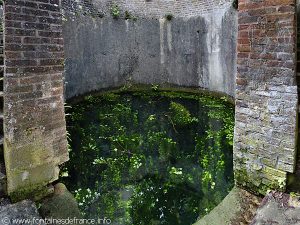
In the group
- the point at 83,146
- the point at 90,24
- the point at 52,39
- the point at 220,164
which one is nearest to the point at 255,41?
the point at 52,39

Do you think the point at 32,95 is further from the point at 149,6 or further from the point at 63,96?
the point at 149,6

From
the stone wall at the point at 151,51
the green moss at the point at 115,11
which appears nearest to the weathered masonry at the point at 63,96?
the stone wall at the point at 151,51

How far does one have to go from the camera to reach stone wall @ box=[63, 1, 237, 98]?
29.2 feet

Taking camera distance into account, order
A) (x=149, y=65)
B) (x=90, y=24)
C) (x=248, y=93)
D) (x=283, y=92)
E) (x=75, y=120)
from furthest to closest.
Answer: (x=149, y=65) → (x=90, y=24) → (x=75, y=120) → (x=248, y=93) → (x=283, y=92)

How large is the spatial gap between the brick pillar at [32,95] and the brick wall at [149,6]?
6515 millimetres

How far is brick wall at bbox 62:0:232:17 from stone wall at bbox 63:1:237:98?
0.19m

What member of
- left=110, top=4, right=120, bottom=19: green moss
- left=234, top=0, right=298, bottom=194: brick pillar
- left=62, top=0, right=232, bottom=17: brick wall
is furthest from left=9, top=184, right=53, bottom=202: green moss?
left=110, top=4, right=120, bottom=19: green moss

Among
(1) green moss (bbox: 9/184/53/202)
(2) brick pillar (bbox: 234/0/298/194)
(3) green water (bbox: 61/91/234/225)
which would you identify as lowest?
(3) green water (bbox: 61/91/234/225)

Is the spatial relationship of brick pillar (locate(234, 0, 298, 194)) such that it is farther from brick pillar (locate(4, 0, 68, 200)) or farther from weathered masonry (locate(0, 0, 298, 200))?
brick pillar (locate(4, 0, 68, 200))

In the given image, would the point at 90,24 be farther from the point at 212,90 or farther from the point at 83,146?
the point at 83,146

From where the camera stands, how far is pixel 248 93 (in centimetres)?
284

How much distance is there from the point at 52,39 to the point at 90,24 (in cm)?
732

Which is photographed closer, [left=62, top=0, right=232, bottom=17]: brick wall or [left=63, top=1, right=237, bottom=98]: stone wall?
[left=63, top=1, right=237, bottom=98]: stone wall

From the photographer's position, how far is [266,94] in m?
2.68
